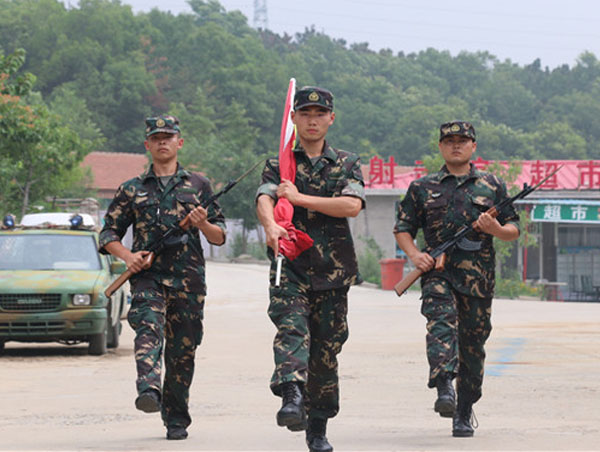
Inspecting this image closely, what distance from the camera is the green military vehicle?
15531 mm

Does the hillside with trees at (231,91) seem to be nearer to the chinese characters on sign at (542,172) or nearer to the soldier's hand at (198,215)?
the chinese characters on sign at (542,172)

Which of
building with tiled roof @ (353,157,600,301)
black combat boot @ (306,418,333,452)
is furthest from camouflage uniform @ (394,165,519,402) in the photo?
building with tiled roof @ (353,157,600,301)

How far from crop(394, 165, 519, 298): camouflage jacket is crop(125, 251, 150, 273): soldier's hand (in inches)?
66.9

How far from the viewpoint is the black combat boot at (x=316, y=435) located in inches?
283

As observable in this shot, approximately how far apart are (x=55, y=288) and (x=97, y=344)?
0.92 metres

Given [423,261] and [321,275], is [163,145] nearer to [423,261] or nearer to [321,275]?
[321,275]

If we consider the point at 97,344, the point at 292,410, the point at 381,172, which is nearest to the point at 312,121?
the point at 292,410

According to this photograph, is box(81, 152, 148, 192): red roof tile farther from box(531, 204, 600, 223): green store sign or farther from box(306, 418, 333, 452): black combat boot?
box(306, 418, 333, 452): black combat boot

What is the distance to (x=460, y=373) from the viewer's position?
840cm

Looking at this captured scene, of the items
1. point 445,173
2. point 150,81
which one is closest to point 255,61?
point 150,81

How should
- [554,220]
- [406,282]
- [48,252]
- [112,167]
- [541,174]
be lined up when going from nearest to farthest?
[406,282], [48,252], [554,220], [541,174], [112,167]

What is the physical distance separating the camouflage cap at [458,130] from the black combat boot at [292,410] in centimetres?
243

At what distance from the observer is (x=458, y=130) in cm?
833

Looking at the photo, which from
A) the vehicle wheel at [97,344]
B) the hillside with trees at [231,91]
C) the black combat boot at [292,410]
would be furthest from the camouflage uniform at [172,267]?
the hillside with trees at [231,91]
